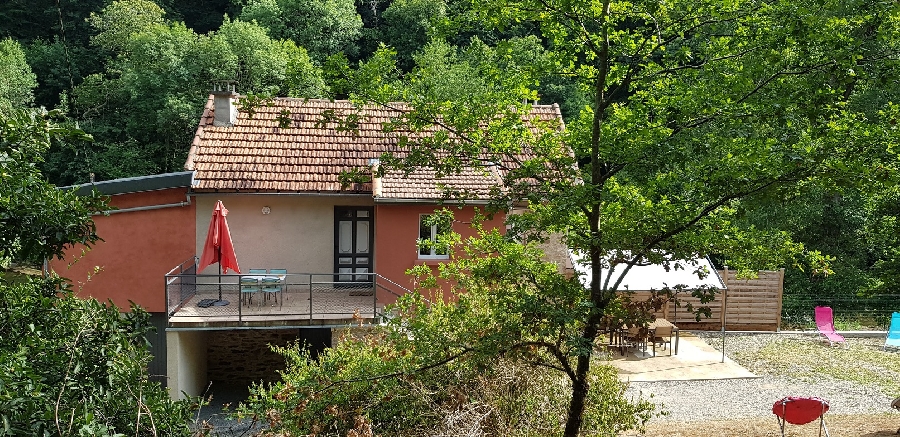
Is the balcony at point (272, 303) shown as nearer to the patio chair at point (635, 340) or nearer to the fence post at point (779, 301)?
the patio chair at point (635, 340)

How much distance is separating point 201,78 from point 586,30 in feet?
91.1

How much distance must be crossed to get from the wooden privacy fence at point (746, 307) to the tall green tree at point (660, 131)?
10.9 m

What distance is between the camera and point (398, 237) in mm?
14562

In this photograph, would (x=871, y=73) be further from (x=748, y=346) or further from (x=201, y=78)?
(x=201, y=78)

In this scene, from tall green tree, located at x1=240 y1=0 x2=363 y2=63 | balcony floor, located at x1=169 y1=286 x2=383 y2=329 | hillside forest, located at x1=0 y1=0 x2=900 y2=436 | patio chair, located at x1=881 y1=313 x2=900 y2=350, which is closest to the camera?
hillside forest, located at x1=0 y1=0 x2=900 y2=436

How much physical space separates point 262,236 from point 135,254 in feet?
8.27

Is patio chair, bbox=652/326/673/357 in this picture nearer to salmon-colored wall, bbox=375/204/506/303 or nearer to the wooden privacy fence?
the wooden privacy fence

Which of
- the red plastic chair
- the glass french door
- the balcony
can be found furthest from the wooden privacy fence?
the red plastic chair

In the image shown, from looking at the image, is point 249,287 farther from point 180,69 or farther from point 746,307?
point 180,69

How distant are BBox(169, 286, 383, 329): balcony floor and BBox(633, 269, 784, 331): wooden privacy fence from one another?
25.8ft

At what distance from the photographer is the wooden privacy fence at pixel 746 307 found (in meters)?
17.5

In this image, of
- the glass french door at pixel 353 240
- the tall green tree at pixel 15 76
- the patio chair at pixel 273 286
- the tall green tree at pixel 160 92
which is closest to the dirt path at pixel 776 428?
the patio chair at pixel 273 286

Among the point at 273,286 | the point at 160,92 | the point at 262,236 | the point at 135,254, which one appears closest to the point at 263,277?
the point at 273,286

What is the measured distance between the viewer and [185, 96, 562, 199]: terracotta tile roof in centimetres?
1470
